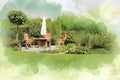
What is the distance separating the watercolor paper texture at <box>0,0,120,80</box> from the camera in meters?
3.51

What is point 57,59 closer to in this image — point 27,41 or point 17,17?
point 27,41

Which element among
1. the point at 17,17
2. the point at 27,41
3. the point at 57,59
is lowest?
the point at 57,59

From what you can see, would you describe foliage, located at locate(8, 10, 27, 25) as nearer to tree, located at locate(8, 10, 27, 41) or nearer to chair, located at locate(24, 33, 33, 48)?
tree, located at locate(8, 10, 27, 41)

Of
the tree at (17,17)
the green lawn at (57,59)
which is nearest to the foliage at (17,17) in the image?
the tree at (17,17)

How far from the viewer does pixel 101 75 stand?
3.54 meters

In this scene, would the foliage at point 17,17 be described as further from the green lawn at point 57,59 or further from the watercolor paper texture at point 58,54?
the green lawn at point 57,59

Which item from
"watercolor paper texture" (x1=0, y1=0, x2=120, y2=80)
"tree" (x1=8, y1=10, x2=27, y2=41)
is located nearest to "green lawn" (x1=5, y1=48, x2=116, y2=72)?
"watercolor paper texture" (x1=0, y1=0, x2=120, y2=80)

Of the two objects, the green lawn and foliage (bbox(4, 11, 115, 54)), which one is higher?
foliage (bbox(4, 11, 115, 54))

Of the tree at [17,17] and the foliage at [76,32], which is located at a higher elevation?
the tree at [17,17]

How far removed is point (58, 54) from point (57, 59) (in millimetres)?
36

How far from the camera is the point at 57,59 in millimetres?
3514

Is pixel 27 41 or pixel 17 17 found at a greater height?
pixel 17 17

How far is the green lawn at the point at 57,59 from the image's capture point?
351cm

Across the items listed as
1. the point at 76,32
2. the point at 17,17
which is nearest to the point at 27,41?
the point at 17,17
